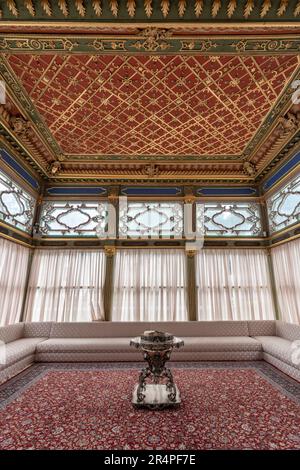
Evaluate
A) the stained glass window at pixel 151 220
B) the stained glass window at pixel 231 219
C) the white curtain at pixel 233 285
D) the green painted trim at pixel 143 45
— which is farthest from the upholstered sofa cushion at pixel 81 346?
the green painted trim at pixel 143 45

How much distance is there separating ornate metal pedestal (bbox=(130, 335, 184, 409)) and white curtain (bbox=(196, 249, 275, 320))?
2961mm

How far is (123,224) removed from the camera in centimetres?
664

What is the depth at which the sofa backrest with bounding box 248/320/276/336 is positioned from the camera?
5.59m

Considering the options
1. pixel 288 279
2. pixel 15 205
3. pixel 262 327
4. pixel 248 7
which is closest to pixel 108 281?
pixel 15 205

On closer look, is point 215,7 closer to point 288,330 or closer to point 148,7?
point 148,7

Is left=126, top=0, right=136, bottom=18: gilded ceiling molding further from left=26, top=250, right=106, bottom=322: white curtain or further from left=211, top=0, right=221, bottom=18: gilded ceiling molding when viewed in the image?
left=26, top=250, right=106, bottom=322: white curtain

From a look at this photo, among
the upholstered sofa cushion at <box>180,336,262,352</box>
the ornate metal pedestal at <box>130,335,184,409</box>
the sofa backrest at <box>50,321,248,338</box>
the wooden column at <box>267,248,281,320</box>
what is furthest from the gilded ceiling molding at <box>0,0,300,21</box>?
the sofa backrest at <box>50,321,248,338</box>

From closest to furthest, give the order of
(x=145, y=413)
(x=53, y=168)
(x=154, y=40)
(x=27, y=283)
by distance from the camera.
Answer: (x=145, y=413) < (x=154, y=40) < (x=27, y=283) < (x=53, y=168)

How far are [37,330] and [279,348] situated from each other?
5.44 meters

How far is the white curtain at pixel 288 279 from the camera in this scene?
5223 mm

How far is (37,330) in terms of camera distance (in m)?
5.53

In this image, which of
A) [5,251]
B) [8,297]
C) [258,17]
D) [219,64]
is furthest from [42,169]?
[258,17]

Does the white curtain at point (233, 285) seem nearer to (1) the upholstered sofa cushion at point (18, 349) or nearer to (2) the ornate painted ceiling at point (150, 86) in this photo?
(2) the ornate painted ceiling at point (150, 86)
